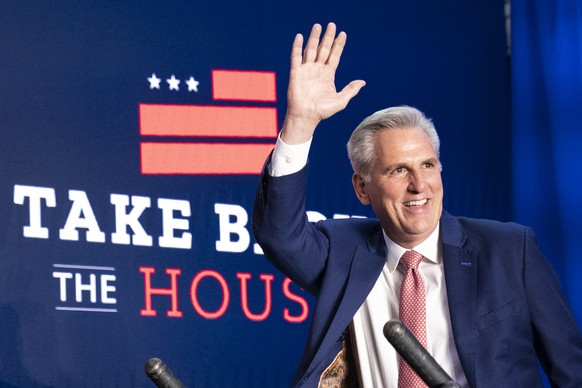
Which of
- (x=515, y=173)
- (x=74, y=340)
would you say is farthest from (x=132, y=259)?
(x=515, y=173)

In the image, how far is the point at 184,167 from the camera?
423 centimetres

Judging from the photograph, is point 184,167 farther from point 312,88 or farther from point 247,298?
point 312,88

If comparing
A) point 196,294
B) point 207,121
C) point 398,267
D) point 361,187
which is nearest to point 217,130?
point 207,121

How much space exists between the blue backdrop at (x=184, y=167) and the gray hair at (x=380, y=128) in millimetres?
1893

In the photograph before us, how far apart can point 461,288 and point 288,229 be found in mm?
398

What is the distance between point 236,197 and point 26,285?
93 cm

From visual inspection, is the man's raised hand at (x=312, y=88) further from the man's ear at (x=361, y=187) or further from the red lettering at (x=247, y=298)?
the red lettering at (x=247, y=298)

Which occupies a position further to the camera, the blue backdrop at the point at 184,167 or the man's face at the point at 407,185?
the blue backdrop at the point at 184,167

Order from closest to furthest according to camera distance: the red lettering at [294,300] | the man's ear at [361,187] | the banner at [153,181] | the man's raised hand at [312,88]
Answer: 1. the man's raised hand at [312,88]
2. the man's ear at [361,187]
3. the banner at [153,181]
4. the red lettering at [294,300]

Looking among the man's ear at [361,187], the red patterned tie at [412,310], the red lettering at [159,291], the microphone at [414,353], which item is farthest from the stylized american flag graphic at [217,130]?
the microphone at [414,353]

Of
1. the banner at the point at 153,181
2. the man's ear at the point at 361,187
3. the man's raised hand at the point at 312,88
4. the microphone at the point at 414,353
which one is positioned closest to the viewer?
the microphone at the point at 414,353

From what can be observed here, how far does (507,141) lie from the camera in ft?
15.7

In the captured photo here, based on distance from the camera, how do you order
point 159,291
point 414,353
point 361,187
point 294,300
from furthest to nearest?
point 294,300 < point 159,291 < point 361,187 < point 414,353

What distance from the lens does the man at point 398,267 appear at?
213 centimetres
